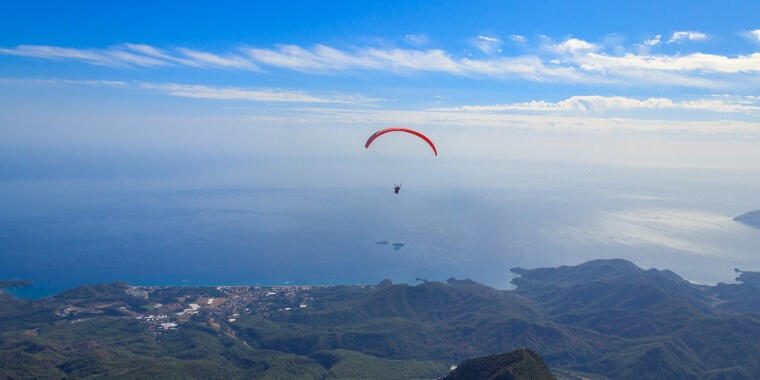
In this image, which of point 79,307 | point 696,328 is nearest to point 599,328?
point 696,328

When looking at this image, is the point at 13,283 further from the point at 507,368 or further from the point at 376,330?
the point at 507,368

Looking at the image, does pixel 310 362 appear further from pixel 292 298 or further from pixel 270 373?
pixel 292 298

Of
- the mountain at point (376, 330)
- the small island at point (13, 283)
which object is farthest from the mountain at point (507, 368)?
the small island at point (13, 283)

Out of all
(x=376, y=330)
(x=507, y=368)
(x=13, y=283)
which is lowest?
(x=13, y=283)

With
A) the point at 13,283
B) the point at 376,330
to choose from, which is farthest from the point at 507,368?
the point at 13,283

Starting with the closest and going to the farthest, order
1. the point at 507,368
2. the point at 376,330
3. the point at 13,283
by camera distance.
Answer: the point at 507,368 → the point at 376,330 → the point at 13,283

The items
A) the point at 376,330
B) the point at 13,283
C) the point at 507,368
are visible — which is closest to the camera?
the point at 507,368

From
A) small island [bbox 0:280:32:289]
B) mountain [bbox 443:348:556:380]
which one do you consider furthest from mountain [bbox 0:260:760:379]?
mountain [bbox 443:348:556:380]
